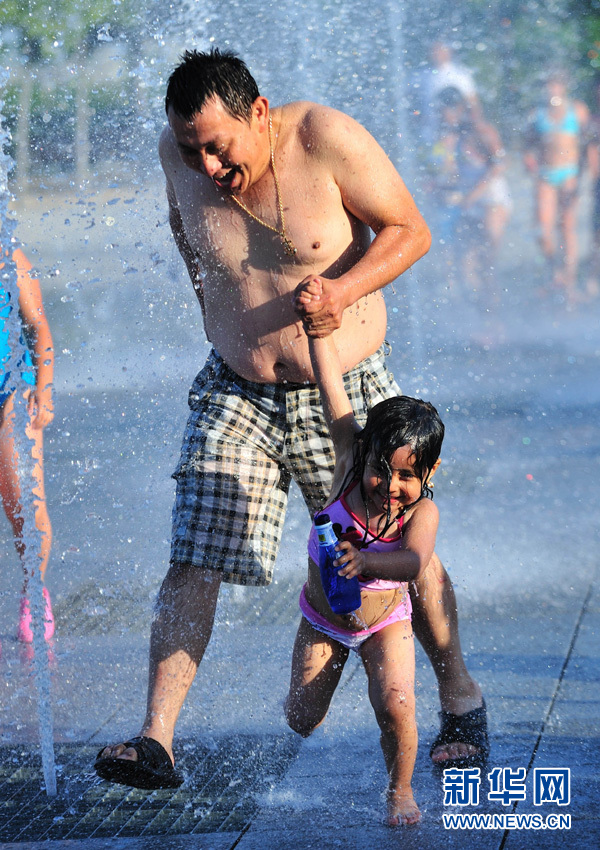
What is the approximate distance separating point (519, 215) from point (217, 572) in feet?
23.5

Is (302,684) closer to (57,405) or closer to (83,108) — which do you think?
(57,405)

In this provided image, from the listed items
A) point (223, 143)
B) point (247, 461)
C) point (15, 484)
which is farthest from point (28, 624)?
point (223, 143)

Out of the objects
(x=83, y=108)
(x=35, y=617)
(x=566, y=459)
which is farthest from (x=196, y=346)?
(x=83, y=108)

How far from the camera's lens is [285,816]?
2266mm

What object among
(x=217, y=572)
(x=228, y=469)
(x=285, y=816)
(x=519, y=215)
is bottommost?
(x=285, y=816)

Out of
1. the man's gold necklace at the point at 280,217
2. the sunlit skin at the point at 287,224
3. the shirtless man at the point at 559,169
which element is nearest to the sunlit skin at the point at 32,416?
the sunlit skin at the point at 287,224

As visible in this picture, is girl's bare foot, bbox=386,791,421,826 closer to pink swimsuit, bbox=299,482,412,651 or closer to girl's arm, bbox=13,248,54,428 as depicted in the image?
pink swimsuit, bbox=299,482,412,651

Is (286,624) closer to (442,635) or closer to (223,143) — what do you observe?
(442,635)

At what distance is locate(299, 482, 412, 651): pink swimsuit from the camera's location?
2.37 metres

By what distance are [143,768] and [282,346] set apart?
3.28 ft

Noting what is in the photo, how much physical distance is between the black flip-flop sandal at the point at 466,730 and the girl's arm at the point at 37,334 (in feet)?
5.68

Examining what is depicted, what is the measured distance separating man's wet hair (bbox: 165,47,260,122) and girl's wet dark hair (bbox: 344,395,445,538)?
2.36 feet

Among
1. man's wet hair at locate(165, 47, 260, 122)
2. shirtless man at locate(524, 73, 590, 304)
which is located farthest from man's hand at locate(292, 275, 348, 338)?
shirtless man at locate(524, 73, 590, 304)

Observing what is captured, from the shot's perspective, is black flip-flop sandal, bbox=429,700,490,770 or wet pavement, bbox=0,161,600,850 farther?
black flip-flop sandal, bbox=429,700,490,770
